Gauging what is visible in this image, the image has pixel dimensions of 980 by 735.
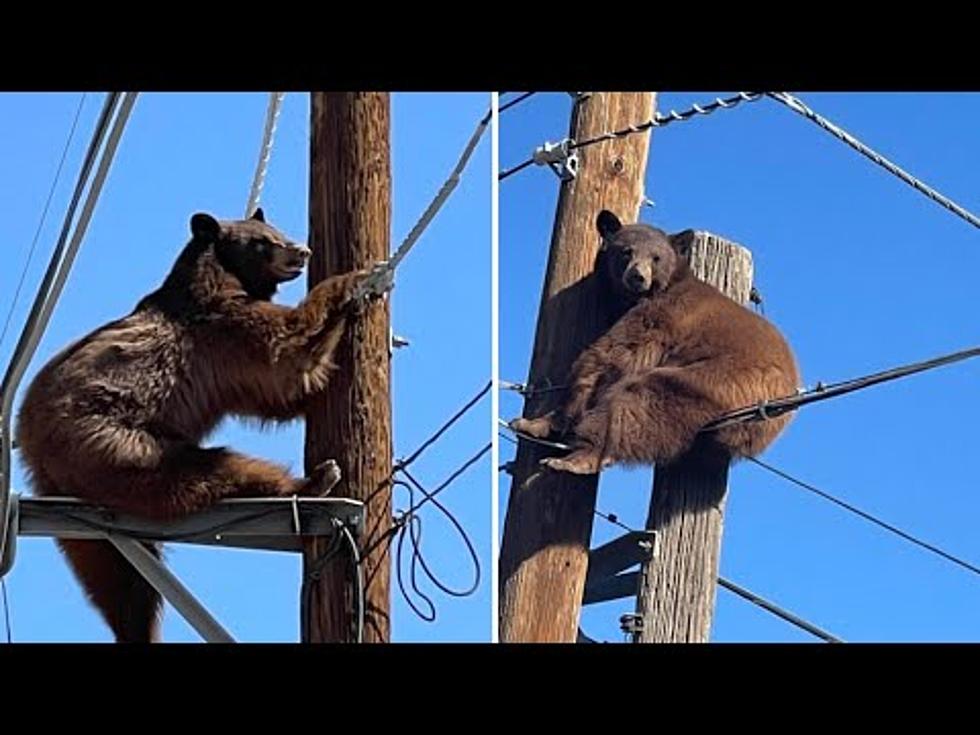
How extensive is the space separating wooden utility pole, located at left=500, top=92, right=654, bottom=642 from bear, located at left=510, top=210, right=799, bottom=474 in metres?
0.05

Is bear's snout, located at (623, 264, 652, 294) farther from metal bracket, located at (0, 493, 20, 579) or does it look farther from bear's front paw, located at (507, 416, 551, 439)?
metal bracket, located at (0, 493, 20, 579)

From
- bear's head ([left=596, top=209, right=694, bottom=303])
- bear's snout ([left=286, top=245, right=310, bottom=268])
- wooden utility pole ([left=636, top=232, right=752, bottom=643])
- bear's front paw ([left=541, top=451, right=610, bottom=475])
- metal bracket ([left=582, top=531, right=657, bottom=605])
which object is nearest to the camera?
bear's snout ([left=286, top=245, right=310, bottom=268])

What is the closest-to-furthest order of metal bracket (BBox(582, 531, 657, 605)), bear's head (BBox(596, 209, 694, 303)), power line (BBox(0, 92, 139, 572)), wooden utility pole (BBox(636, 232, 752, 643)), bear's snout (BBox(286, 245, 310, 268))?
power line (BBox(0, 92, 139, 572)) < bear's snout (BBox(286, 245, 310, 268)) < wooden utility pole (BBox(636, 232, 752, 643)) < metal bracket (BBox(582, 531, 657, 605)) < bear's head (BBox(596, 209, 694, 303))

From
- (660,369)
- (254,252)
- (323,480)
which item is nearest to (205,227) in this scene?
(254,252)

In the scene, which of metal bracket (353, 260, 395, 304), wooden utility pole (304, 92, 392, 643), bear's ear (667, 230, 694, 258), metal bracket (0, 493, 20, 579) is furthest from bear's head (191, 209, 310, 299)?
bear's ear (667, 230, 694, 258)

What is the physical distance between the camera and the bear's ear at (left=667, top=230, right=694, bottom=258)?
496cm

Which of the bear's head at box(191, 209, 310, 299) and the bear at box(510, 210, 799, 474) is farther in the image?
the bear at box(510, 210, 799, 474)

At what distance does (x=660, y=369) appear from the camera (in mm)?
4773

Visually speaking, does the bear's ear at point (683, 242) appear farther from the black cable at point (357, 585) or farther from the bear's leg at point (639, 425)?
the black cable at point (357, 585)
